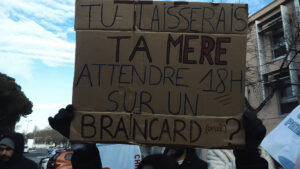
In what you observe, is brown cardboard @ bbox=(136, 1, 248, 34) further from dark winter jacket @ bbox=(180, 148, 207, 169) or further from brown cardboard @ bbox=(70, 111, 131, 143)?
dark winter jacket @ bbox=(180, 148, 207, 169)

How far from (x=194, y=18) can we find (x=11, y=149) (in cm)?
291

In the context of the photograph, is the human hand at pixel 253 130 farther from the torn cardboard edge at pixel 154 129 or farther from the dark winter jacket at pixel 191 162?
the dark winter jacket at pixel 191 162

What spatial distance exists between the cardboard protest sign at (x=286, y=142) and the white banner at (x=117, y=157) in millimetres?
2655

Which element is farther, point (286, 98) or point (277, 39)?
point (277, 39)

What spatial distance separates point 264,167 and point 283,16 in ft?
44.8

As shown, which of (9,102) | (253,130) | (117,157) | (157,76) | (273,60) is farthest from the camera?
(9,102)

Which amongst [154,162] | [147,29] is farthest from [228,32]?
[154,162]

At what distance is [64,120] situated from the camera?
6.44 feet

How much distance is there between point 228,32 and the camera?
6.92 ft

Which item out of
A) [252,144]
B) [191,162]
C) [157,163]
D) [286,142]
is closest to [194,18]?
[252,144]

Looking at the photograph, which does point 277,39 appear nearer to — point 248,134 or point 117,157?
point 117,157

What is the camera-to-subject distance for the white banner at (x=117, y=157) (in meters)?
5.09

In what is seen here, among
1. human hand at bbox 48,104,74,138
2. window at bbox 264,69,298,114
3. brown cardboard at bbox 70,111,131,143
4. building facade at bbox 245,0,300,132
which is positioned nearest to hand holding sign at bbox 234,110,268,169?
brown cardboard at bbox 70,111,131,143

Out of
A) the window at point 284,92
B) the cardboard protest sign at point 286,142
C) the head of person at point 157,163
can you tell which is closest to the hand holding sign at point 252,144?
the head of person at point 157,163
